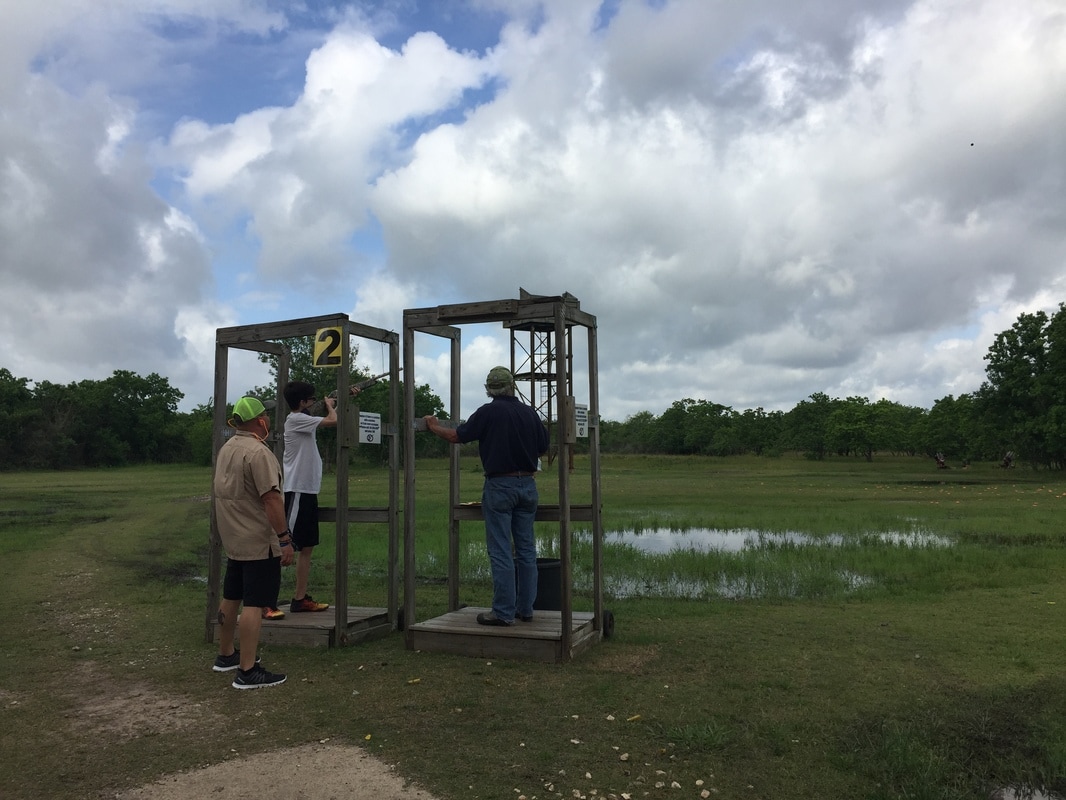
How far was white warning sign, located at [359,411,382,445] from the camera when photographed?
6931 millimetres

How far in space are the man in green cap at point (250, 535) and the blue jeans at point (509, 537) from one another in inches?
66.3

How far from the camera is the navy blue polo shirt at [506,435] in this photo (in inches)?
259

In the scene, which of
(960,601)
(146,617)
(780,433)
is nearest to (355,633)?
(146,617)

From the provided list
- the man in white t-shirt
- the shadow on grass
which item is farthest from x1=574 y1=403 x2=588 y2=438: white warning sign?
the shadow on grass

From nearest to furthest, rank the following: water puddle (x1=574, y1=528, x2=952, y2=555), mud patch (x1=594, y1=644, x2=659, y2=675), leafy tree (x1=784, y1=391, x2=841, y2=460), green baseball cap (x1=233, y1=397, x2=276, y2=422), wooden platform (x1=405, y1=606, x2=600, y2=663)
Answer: green baseball cap (x1=233, y1=397, x2=276, y2=422)
mud patch (x1=594, y1=644, x2=659, y2=675)
wooden platform (x1=405, y1=606, x2=600, y2=663)
water puddle (x1=574, y1=528, x2=952, y2=555)
leafy tree (x1=784, y1=391, x2=841, y2=460)

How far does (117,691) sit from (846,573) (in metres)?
9.44

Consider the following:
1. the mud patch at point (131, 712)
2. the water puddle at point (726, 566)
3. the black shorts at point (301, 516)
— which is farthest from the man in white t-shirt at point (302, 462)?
the water puddle at point (726, 566)

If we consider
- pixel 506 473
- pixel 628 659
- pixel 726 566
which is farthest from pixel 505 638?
pixel 726 566

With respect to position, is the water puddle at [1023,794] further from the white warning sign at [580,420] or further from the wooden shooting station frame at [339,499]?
the wooden shooting station frame at [339,499]

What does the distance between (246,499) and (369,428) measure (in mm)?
1539

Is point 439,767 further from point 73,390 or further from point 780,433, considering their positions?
point 780,433

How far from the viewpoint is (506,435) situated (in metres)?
6.61

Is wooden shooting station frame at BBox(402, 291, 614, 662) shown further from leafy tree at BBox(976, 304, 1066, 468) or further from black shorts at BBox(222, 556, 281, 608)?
leafy tree at BBox(976, 304, 1066, 468)

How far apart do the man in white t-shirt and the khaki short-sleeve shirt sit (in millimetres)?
1297
